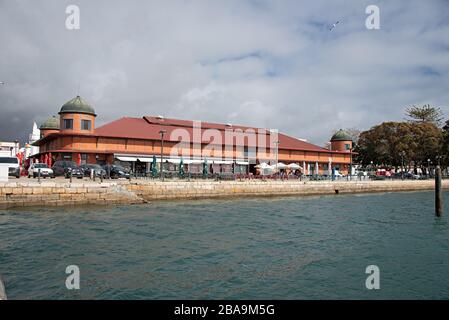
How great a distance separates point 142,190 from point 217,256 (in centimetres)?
1672

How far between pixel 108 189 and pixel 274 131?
3685 centimetres

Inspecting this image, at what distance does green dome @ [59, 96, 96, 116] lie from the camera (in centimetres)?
3930

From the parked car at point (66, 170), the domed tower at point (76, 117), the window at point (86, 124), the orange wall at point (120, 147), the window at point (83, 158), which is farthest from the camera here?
the window at point (86, 124)

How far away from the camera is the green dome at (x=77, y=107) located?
39.3 metres

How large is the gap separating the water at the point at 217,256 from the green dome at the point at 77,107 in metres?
22.9

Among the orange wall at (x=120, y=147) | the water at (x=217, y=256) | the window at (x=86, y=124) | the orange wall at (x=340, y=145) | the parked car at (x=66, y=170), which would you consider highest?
the window at (x=86, y=124)

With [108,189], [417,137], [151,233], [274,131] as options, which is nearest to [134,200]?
[108,189]

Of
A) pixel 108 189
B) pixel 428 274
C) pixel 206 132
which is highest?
pixel 206 132

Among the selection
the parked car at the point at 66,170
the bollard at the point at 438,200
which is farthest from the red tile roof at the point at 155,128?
the bollard at the point at 438,200

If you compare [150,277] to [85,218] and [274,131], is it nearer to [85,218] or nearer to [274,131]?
[85,218]

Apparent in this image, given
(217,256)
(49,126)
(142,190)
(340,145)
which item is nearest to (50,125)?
(49,126)

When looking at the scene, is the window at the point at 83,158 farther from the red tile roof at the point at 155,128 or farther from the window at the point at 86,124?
the window at the point at 86,124

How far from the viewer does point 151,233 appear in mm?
14094
